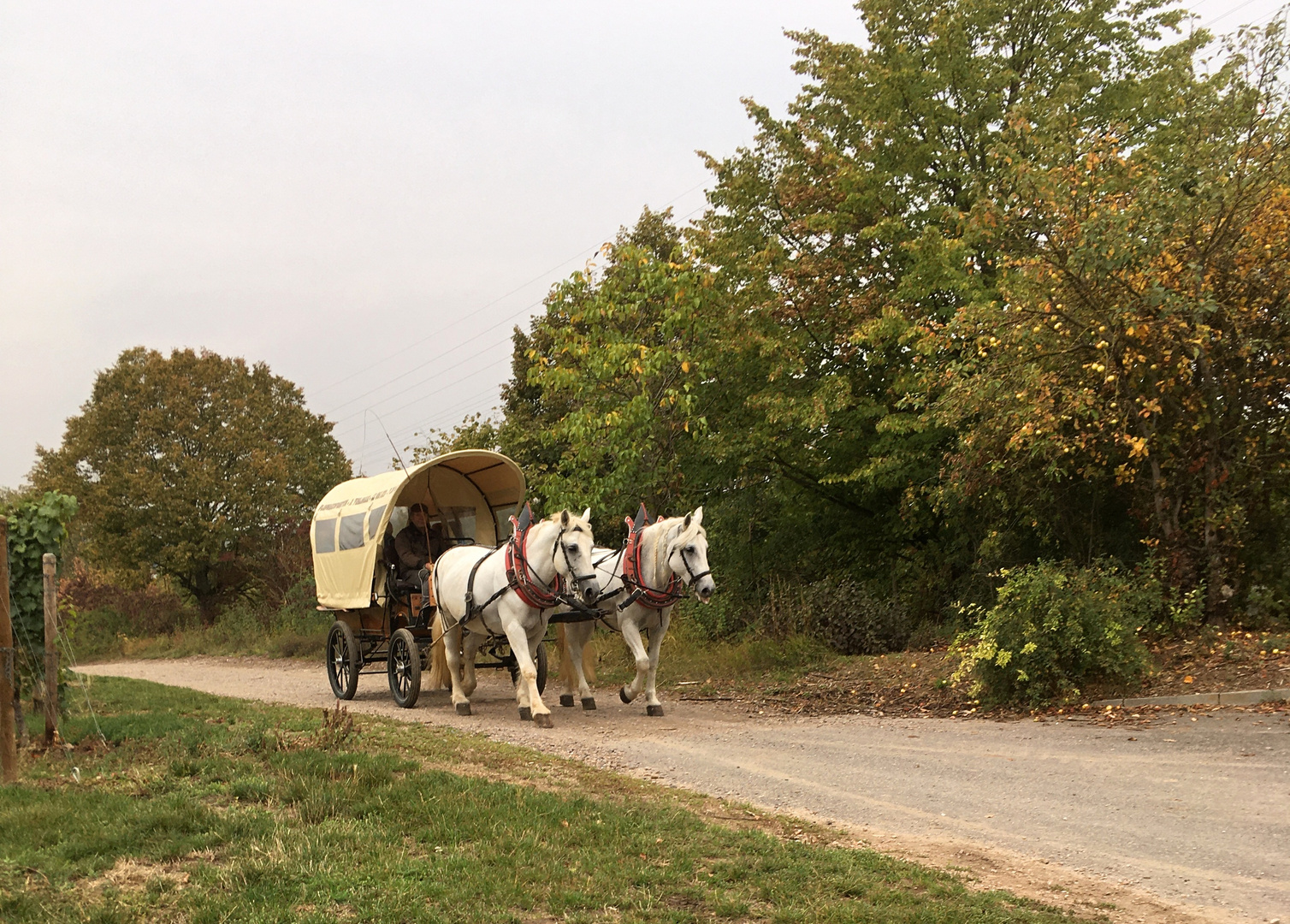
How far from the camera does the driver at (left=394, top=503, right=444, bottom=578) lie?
13969 mm

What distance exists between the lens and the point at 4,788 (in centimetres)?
693

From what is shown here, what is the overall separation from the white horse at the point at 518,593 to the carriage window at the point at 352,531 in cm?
156

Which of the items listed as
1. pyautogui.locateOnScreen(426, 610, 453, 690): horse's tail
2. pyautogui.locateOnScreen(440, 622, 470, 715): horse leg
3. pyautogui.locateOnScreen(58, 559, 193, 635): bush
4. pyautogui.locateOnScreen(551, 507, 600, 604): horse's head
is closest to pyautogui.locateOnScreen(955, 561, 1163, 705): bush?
pyautogui.locateOnScreen(551, 507, 600, 604): horse's head

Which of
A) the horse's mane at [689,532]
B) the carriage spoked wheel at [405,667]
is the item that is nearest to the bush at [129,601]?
the carriage spoked wheel at [405,667]

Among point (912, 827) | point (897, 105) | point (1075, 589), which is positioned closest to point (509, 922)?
point (912, 827)

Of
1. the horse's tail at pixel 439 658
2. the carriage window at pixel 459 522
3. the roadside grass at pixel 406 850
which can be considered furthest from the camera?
the carriage window at pixel 459 522

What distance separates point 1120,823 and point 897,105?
14.3 meters

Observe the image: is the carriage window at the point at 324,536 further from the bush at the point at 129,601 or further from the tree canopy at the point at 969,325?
the bush at the point at 129,601

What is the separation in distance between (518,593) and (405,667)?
2.53 meters

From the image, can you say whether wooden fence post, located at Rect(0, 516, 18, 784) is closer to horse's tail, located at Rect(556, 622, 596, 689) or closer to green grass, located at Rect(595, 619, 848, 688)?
horse's tail, located at Rect(556, 622, 596, 689)

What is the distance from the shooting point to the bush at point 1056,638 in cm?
1054

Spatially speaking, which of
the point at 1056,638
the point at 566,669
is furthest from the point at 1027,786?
the point at 566,669

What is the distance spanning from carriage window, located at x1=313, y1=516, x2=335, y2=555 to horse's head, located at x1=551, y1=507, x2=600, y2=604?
183 inches

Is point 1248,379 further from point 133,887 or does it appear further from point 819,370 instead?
point 133,887
